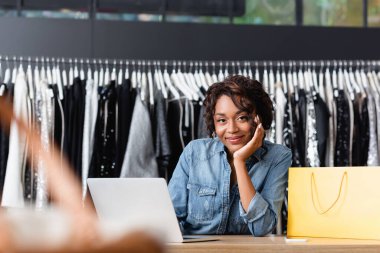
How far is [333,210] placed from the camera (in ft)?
7.74

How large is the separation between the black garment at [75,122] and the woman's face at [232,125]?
1926 mm

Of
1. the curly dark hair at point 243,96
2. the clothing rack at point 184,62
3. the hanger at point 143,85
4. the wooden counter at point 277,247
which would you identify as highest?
the clothing rack at point 184,62

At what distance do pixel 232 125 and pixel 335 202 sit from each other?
1.72ft

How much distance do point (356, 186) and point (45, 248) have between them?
6.65 feet

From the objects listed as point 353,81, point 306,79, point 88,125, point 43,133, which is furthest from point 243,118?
point 353,81

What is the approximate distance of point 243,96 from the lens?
280 centimetres

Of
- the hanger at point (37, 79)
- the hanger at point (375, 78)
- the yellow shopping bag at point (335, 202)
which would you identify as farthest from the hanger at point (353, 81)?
the yellow shopping bag at point (335, 202)

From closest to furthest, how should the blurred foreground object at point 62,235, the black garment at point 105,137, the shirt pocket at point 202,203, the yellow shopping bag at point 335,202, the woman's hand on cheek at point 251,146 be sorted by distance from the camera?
the blurred foreground object at point 62,235 < the yellow shopping bag at point 335,202 < the woman's hand on cheek at point 251,146 < the shirt pocket at point 202,203 < the black garment at point 105,137

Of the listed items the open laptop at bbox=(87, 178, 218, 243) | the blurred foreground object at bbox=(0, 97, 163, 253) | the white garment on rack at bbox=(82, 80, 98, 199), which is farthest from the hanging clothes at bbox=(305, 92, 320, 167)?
the blurred foreground object at bbox=(0, 97, 163, 253)

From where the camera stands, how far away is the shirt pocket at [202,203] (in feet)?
8.75

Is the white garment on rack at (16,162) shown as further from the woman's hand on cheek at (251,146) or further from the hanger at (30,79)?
the woman's hand on cheek at (251,146)

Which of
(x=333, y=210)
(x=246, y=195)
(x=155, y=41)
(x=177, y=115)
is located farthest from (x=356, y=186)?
(x=155, y=41)

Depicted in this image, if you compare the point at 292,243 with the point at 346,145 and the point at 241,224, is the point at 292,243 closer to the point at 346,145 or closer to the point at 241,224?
the point at 241,224

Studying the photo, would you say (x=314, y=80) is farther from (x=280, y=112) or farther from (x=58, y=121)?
(x=58, y=121)
